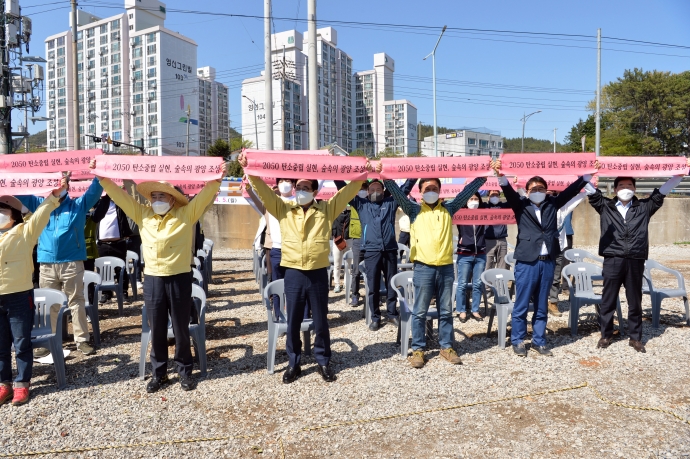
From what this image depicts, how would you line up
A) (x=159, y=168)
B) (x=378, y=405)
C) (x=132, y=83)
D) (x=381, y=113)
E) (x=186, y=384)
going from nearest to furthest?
(x=378, y=405) < (x=186, y=384) < (x=159, y=168) < (x=132, y=83) < (x=381, y=113)

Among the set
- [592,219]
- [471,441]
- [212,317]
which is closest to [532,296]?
[471,441]

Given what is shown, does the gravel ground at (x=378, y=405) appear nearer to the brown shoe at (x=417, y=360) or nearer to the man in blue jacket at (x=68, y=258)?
the brown shoe at (x=417, y=360)

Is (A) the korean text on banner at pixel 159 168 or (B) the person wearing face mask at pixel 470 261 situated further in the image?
(B) the person wearing face mask at pixel 470 261

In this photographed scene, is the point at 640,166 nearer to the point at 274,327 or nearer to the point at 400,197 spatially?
the point at 400,197

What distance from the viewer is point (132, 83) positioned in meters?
81.7

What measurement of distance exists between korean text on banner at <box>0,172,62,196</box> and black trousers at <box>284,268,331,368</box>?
252 centimetres

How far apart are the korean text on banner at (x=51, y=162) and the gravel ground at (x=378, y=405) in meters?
2.15

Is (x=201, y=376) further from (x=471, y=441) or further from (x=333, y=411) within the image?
(x=471, y=441)

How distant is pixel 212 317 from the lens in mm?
7520

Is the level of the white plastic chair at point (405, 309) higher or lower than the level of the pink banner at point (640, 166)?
lower

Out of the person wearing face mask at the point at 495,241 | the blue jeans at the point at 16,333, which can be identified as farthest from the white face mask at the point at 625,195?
the blue jeans at the point at 16,333

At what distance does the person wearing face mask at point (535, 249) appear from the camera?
5250 millimetres

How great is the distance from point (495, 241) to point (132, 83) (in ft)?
287

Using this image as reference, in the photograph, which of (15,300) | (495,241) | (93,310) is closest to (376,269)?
(495,241)
